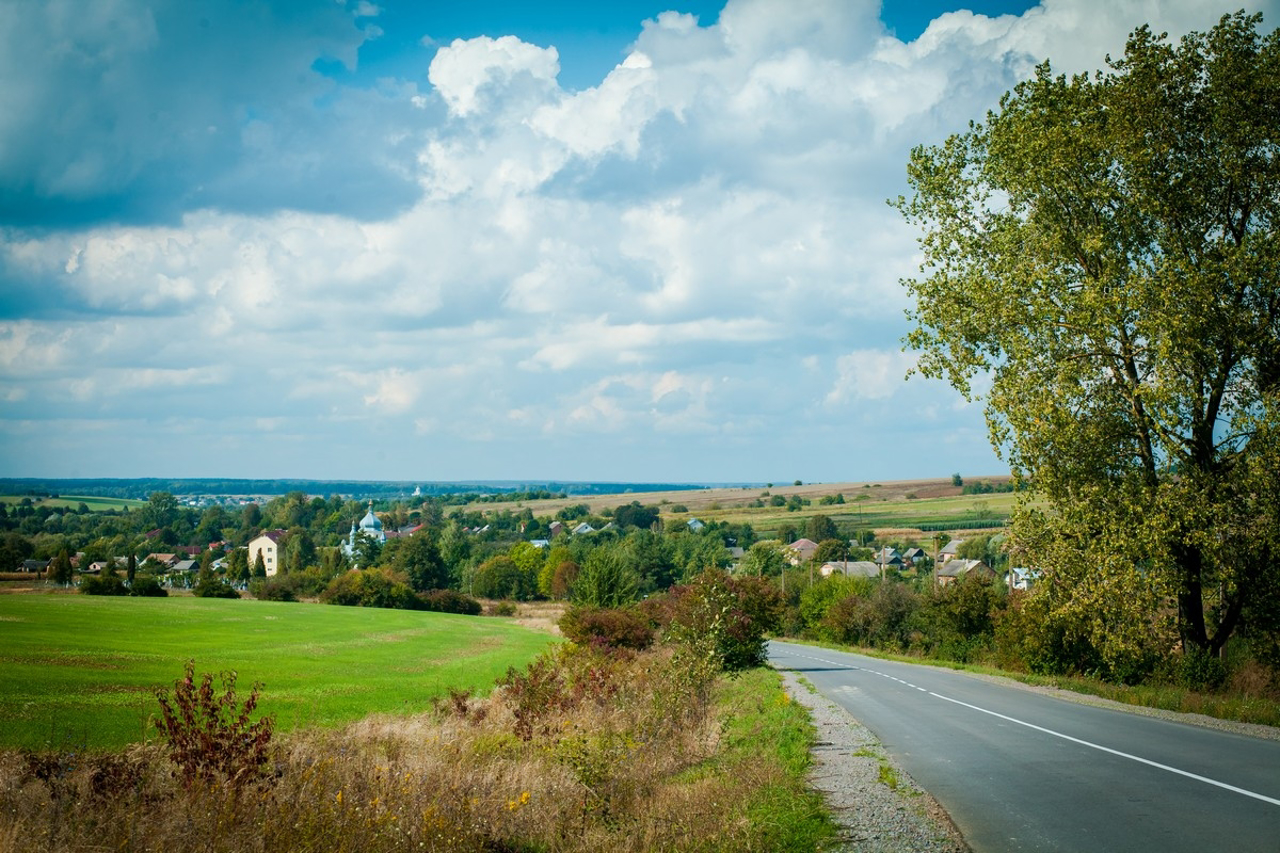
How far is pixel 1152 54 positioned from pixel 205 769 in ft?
75.7

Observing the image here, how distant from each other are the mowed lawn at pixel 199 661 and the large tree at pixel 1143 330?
1713cm

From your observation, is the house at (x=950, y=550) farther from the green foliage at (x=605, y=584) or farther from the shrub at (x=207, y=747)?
the shrub at (x=207, y=747)

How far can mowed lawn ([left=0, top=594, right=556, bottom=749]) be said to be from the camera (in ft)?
63.6

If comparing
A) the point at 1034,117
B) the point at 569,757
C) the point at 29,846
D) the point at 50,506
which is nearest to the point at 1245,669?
the point at 1034,117

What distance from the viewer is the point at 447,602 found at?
101 meters

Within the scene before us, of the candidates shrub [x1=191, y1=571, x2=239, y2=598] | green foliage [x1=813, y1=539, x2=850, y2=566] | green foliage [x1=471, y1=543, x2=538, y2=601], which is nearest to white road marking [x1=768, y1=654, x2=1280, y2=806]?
shrub [x1=191, y1=571, x2=239, y2=598]

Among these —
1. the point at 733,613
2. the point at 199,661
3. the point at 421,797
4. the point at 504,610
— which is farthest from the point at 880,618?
the point at 421,797

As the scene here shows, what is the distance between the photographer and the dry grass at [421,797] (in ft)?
27.2

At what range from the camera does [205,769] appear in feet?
31.1

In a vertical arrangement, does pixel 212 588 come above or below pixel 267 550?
above

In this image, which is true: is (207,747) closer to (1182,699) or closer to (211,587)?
(1182,699)

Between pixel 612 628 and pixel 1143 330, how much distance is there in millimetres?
22770

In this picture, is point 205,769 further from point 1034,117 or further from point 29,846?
point 1034,117

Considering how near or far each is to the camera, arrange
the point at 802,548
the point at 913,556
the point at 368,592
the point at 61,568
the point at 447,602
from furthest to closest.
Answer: the point at 802,548 → the point at 913,556 → the point at 447,602 → the point at 368,592 → the point at 61,568
